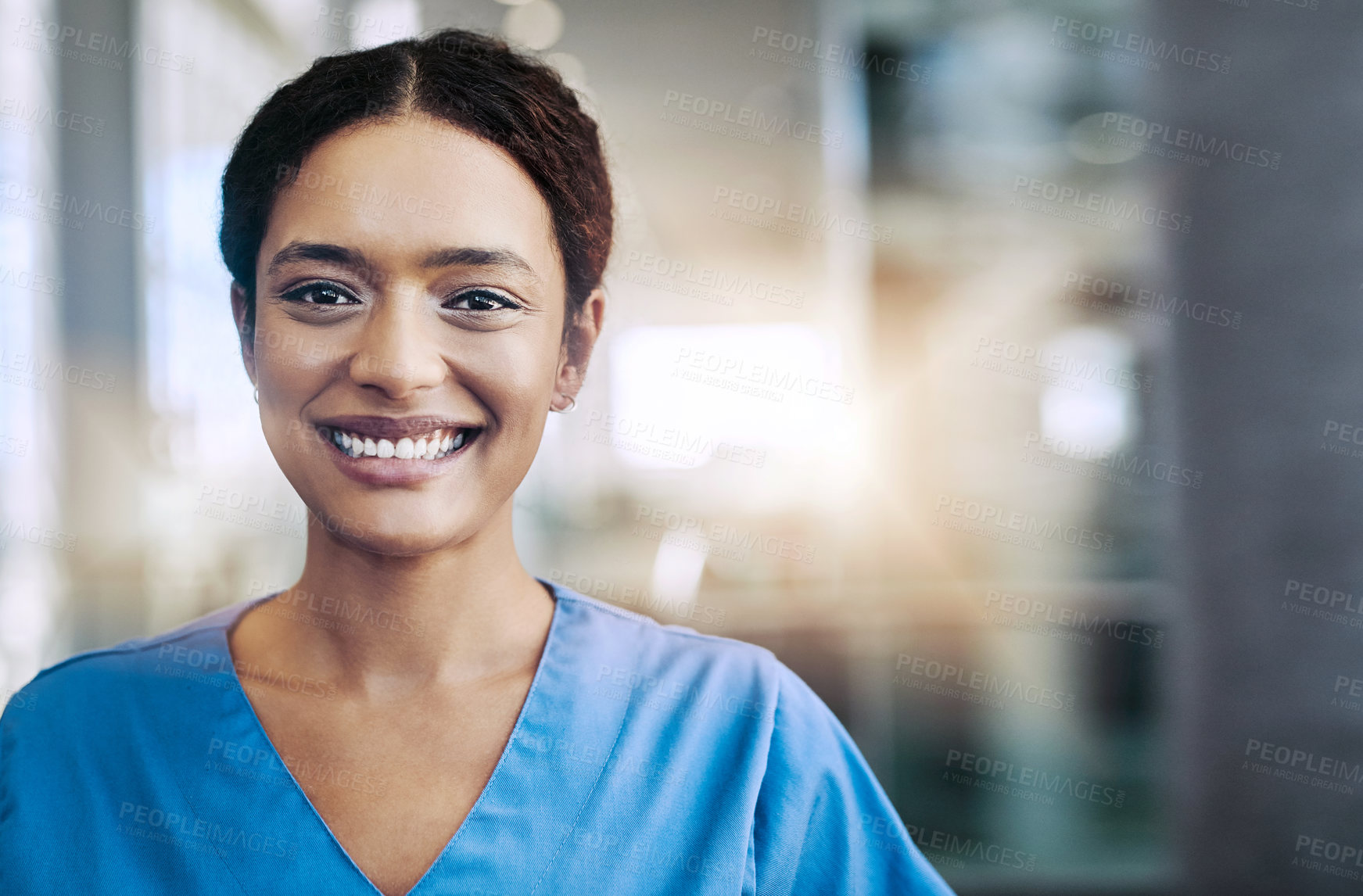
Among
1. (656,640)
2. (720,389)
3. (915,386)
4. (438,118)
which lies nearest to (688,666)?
(656,640)

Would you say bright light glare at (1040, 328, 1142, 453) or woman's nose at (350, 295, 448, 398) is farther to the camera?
bright light glare at (1040, 328, 1142, 453)

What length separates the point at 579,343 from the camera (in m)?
0.81

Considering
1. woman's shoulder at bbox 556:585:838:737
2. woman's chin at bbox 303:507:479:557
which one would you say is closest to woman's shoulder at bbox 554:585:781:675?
woman's shoulder at bbox 556:585:838:737

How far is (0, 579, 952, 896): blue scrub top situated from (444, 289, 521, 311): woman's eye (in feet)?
0.96

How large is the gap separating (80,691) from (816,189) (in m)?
1.86

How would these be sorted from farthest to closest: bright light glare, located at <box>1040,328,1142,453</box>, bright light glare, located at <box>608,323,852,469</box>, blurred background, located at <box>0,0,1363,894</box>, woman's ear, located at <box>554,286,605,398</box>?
bright light glare, located at <box>1040,328,1142,453</box> → bright light glare, located at <box>608,323,852,469</box> → blurred background, located at <box>0,0,1363,894</box> → woman's ear, located at <box>554,286,605,398</box>

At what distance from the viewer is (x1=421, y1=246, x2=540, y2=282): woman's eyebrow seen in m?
0.68

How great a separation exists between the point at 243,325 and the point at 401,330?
193 millimetres

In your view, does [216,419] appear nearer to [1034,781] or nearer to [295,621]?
[295,621]

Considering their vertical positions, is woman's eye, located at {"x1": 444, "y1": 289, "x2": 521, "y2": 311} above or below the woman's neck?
above

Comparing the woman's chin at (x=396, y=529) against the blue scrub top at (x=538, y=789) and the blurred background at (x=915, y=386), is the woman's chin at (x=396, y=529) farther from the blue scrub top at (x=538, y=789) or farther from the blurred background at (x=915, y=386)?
the blurred background at (x=915, y=386)

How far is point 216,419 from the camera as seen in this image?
1371 mm

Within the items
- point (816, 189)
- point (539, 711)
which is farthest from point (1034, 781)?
point (539, 711)

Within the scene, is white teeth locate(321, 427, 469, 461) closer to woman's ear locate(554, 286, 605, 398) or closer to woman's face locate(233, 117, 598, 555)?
woman's face locate(233, 117, 598, 555)
